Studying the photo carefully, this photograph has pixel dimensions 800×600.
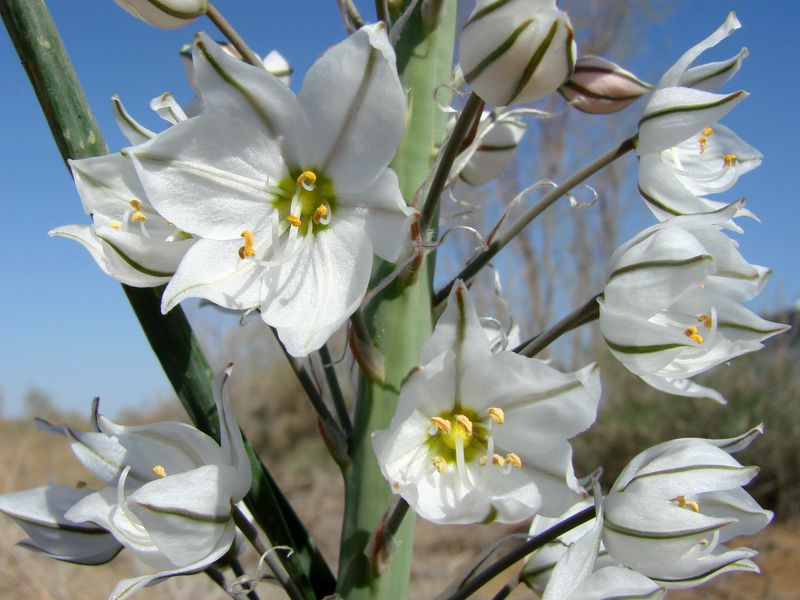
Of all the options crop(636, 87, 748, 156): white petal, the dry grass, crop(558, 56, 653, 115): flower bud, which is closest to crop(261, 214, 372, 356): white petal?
crop(636, 87, 748, 156): white petal

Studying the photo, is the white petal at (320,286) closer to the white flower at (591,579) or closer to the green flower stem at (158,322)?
the green flower stem at (158,322)

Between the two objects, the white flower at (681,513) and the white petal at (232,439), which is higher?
the white petal at (232,439)

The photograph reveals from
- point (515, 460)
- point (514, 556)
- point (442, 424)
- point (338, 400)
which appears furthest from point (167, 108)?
point (514, 556)

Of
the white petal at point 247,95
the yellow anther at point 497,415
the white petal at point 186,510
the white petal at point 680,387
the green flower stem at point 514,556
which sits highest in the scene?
the white petal at point 247,95

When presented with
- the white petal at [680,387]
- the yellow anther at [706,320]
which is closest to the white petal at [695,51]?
the yellow anther at [706,320]

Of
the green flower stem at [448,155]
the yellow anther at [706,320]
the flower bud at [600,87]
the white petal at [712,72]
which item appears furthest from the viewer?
the flower bud at [600,87]

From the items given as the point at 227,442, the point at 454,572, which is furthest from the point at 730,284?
the point at 454,572

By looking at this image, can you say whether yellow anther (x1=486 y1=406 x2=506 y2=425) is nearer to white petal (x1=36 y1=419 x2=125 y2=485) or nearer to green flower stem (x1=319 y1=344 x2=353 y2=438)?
green flower stem (x1=319 y1=344 x2=353 y2=438)

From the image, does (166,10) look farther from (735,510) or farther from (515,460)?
(735,510)
